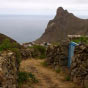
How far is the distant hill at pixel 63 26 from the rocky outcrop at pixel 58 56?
6219 cm

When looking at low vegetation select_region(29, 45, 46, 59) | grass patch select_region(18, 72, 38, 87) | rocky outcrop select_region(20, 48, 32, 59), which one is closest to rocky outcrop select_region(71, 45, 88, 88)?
grass patch select_region(18, 72, 38, 87)

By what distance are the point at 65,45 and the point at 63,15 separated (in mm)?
71372

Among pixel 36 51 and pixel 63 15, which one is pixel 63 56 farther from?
pixel 63 15

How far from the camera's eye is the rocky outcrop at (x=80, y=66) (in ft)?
40.4

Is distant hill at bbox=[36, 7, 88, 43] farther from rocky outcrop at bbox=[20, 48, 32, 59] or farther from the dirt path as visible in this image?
the dirt path

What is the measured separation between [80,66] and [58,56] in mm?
3897

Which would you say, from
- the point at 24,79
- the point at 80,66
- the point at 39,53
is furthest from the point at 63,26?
the point at 24,79

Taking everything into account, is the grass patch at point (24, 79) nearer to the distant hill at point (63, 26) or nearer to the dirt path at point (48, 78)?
the dirt path at point (48, 78)

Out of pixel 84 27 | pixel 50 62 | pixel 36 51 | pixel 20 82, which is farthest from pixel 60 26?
pixel 20 82

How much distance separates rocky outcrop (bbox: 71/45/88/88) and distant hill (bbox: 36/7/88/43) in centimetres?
6609

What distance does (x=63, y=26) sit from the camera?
86438mm

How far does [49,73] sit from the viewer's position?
15.2m

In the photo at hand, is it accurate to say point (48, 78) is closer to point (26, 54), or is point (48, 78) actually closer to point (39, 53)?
point (26, 54)

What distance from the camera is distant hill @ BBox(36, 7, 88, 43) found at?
81.3 meters
